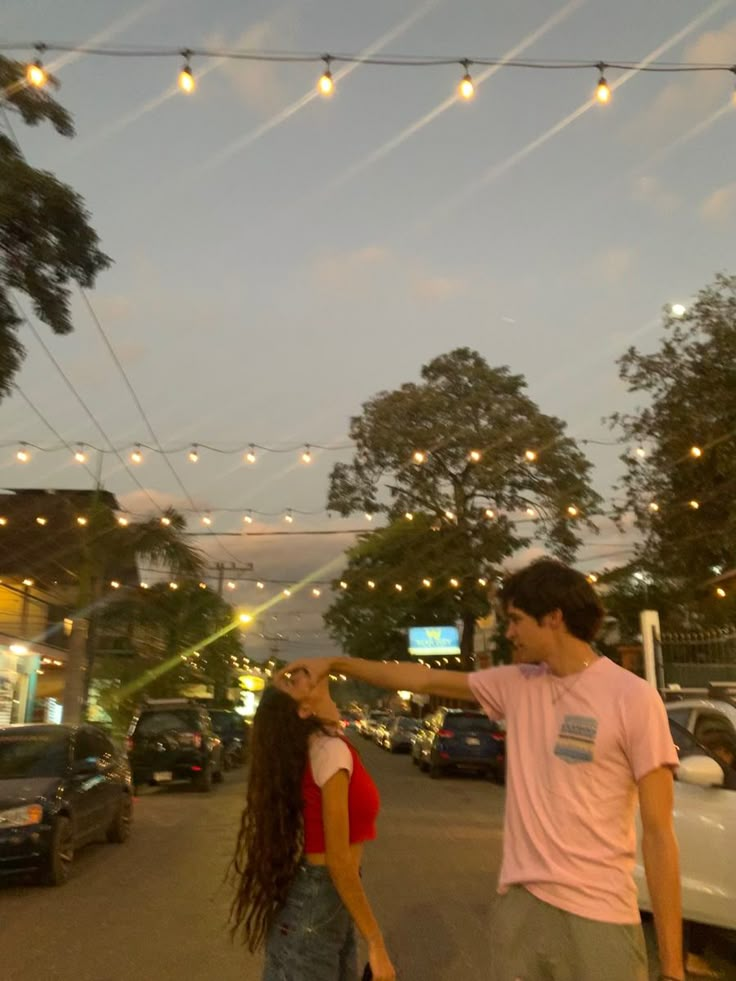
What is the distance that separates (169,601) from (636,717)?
36364mm

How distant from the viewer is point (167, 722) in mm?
22938

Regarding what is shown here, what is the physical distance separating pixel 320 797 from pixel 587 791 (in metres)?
0.98

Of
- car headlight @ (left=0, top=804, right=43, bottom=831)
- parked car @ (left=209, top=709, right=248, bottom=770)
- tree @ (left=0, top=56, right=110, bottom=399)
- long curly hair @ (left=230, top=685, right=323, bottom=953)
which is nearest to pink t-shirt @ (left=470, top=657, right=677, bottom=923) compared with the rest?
long curly hair @ (left=230, top=685, right=323, bottom=953)

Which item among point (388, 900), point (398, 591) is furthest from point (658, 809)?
point (398, 591)

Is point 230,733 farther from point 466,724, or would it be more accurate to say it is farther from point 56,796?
point 56,796

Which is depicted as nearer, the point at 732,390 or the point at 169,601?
the point at 732,390

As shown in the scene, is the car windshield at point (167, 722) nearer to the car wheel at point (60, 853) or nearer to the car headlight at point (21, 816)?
the car wheel at point (60, 853)

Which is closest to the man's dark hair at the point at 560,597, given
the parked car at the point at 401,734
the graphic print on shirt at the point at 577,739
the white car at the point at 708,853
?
the graphic print on shirt at the point at 577,739

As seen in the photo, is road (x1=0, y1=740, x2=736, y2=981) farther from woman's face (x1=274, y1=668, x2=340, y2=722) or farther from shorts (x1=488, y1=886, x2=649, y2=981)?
shorts (x1=488, y1=886, x2=649, y2=981)

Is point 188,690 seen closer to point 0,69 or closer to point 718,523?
point 718,523

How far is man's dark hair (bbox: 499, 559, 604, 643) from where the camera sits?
311 centimetres

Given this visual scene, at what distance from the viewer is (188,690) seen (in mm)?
39625

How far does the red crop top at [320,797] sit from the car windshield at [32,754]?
8.35 metres

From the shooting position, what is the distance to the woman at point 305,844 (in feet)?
11.2
